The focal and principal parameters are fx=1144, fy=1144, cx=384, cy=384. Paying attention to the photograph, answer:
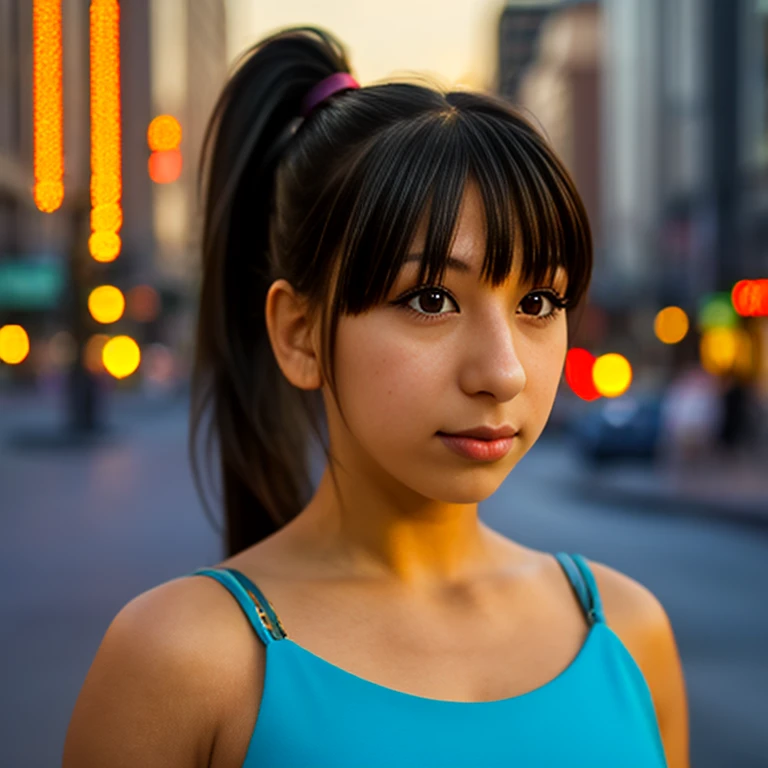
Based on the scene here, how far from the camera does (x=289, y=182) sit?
5.89 ft

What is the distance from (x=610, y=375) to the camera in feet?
72.1

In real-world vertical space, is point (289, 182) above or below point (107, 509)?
above

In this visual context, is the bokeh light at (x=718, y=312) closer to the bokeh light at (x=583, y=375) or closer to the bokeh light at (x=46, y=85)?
the bokeh light at (x=583, y=375)

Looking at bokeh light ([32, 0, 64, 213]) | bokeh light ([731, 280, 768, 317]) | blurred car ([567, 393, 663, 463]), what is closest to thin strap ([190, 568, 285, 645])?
bokeh light ([32, 0, 64, 213])

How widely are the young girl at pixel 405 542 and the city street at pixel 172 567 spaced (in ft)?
9.61

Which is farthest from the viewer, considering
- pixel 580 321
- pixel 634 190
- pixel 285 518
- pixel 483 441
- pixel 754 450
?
pixel 634 190

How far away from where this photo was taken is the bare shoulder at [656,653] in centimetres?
179

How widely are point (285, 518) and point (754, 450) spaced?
1691 centimetres

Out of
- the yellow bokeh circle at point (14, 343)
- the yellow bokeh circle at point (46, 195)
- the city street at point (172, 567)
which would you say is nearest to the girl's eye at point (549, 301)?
the yellow bokeh circle at point (46, 195)

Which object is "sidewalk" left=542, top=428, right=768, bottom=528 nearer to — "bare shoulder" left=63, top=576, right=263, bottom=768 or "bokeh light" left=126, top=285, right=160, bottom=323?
"bare shoulder" left=63, top=576, right=263, bottom=768

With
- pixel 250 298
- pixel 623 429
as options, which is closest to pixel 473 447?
pixel 250 298

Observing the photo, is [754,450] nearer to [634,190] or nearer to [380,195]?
[380,195]

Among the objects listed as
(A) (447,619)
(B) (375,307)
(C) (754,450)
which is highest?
(B) (375,307)

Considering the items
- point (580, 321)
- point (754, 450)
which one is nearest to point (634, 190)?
point (754, 450)
